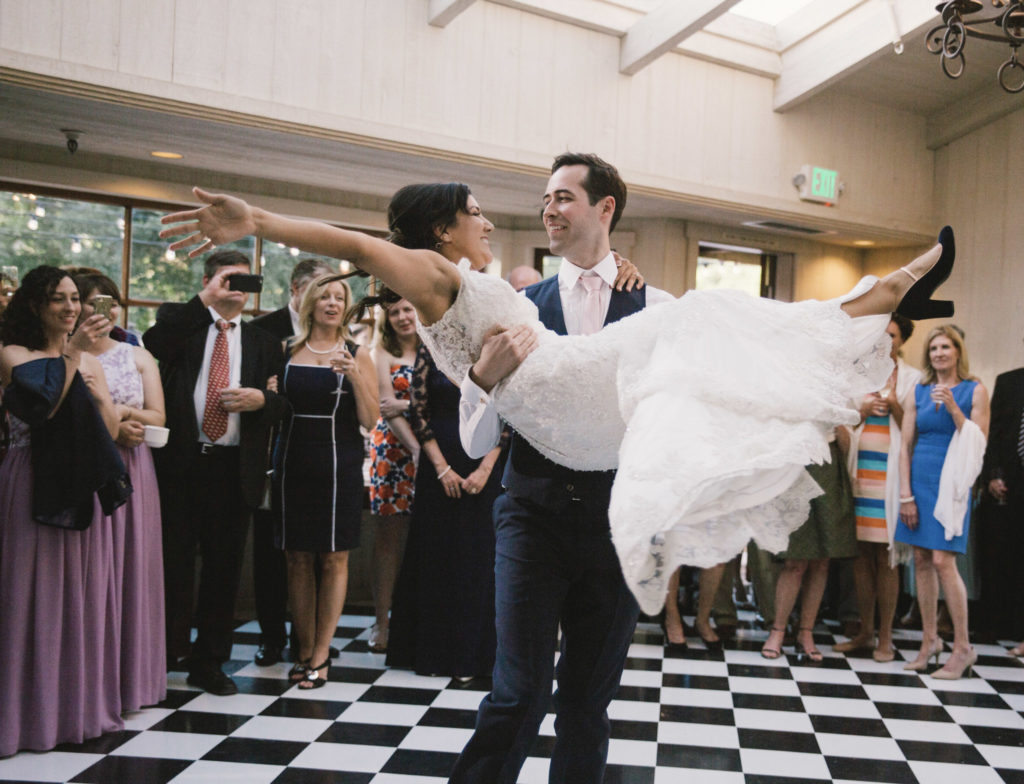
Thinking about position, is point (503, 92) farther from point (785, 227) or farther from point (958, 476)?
point (958, 476)

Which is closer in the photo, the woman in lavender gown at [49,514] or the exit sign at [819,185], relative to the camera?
the woman in lavender gown at [49,514]

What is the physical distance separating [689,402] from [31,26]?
4124 mm

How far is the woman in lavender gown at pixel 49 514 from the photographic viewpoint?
3.11 metres

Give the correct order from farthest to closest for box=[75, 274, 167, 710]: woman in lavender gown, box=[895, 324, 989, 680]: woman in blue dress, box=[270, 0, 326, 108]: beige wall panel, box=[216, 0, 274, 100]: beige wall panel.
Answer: box=[270, 0, 326, 108]: beige wall panel
box=[216, 0, 274, 100]: beige wall panel
box=[895, 324, 989, 680]: woman in blue dress
box=[75, 274, 167, 710]: woman in lavender gown

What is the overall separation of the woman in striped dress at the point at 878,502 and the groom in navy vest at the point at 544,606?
321 centimetres

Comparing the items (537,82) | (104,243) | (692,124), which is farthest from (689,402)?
(104,243)

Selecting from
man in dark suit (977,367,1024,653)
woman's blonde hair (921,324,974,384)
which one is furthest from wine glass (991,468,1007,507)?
woman's blonde hair (921,324,974,384)

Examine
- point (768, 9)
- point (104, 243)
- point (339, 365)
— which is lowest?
point (339, 365)

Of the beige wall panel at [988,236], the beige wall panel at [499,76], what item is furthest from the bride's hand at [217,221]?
the beige wall panel at [988,236]

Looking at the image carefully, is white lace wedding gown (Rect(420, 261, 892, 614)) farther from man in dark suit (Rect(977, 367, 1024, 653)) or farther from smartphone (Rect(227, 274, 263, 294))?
man in dark suit (Rect(977, 367, 1024, 653))

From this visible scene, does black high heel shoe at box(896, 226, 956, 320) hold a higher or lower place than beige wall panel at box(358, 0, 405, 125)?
lower

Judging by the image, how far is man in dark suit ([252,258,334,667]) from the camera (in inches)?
173

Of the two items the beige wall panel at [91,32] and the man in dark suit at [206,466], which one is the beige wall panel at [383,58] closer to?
the beige wall panel at [91,32]

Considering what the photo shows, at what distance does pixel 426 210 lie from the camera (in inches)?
87.3
